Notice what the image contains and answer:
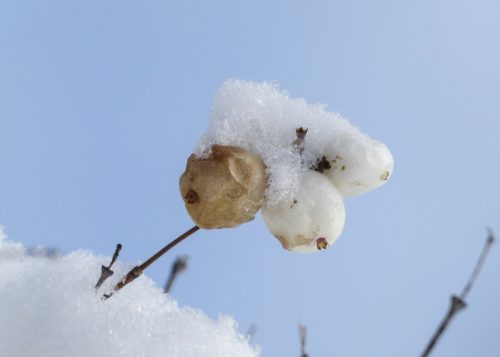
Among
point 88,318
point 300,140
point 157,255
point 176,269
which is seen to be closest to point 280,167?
point 300,140

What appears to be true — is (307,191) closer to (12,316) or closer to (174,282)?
(12,316)

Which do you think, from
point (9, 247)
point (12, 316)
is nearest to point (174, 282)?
point (9, 247)

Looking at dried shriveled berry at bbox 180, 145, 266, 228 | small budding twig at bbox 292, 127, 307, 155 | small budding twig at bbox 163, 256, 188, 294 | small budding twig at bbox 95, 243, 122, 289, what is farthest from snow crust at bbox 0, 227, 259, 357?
small budding twig at bbox 163, 256, 188, 294

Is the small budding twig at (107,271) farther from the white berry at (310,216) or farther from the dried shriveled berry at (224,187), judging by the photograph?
the white berry at (310,216)

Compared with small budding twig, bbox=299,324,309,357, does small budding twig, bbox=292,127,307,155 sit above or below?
above

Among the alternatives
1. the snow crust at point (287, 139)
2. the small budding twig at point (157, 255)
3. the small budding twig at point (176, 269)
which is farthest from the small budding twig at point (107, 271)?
the small budding twig at point (176, 269)

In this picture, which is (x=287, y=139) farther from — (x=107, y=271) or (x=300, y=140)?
(x=107, y=271)

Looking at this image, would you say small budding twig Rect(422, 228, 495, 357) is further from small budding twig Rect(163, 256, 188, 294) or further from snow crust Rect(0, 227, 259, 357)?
small budding twig Rect(163, 256, 188, 294)
